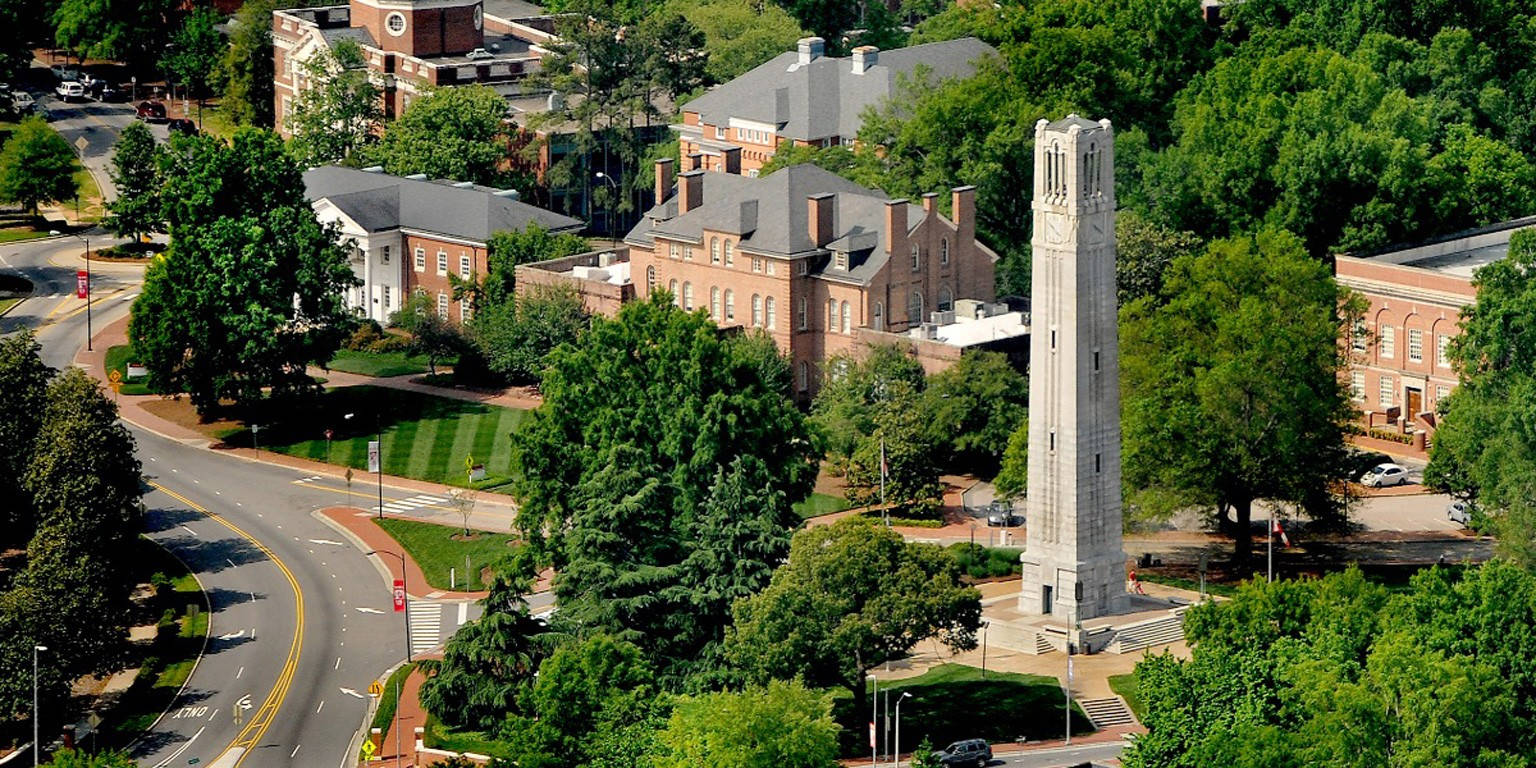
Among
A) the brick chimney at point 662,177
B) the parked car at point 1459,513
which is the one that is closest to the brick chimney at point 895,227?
the brick chimney at point 662,177

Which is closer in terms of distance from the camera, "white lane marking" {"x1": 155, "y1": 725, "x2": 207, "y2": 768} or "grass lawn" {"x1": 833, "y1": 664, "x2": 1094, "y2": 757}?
"grass lawn" {"x1": 833, "y1": 664, "x2": 1094, "y2": 757}

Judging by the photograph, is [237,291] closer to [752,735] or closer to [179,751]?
[179,751]

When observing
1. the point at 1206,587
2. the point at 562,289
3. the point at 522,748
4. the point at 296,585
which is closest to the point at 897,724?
the point at 522,748

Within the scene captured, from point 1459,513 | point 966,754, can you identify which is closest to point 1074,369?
point 966,754

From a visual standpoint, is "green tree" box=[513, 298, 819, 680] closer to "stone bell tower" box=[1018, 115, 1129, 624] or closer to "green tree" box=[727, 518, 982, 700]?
"green tree" box=[727, 518, 982, 700]

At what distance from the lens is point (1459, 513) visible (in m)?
169

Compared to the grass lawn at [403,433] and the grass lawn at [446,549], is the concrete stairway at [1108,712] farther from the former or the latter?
the grass lawn at [403,433]

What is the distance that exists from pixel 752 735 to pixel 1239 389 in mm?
37226

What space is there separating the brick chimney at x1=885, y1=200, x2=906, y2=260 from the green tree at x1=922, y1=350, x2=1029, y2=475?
8.47 m

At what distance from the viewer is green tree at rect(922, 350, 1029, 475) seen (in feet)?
582

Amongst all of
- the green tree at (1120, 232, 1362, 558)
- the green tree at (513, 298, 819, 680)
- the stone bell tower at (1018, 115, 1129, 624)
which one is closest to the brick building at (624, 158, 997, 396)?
the green tree at (513, 298, 819, 680)

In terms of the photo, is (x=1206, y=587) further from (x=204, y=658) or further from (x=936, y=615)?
(x=204, y=658)

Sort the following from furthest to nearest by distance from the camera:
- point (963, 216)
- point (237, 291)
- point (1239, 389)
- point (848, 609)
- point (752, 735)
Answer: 1. point (237, 291)
2. point (963, 216)
3. point (1239, 389)
4. point (848, 609)
5. point (752, 735)

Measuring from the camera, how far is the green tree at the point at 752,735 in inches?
5148
